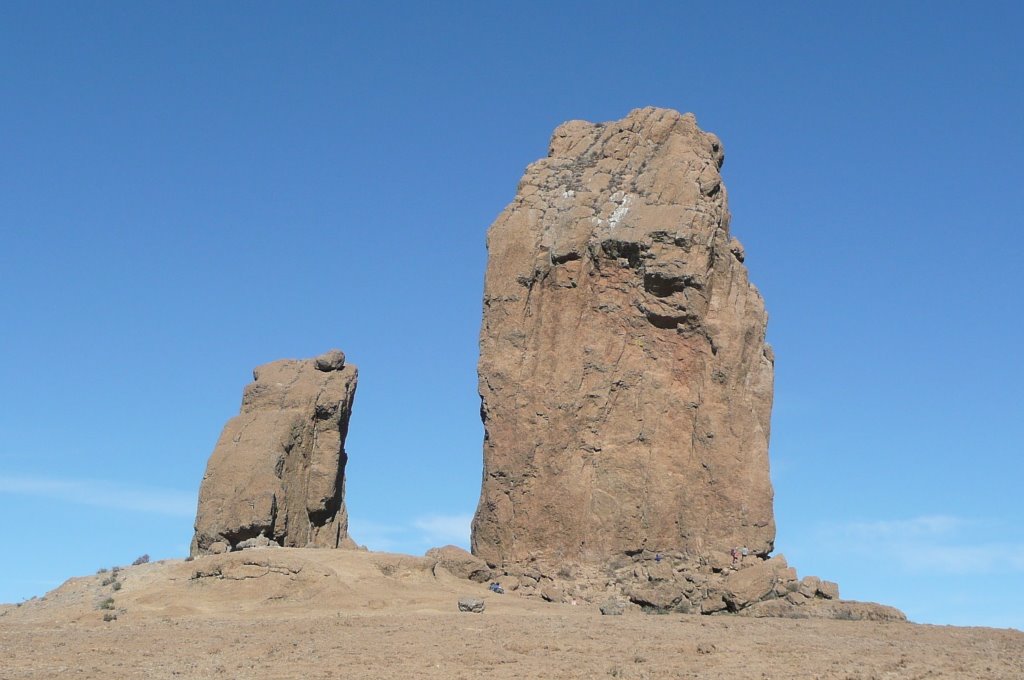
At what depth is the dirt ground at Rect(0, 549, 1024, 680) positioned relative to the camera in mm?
18766

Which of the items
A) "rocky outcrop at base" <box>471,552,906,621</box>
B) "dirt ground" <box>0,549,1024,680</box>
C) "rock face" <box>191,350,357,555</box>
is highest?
"rock face" <box>191,350,357,555</box>

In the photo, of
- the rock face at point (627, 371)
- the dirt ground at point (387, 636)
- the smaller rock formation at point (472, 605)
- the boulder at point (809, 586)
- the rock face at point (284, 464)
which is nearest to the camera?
the dirt ground at point (387, 636)

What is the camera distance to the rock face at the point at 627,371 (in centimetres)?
2623

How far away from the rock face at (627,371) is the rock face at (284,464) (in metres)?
5.94

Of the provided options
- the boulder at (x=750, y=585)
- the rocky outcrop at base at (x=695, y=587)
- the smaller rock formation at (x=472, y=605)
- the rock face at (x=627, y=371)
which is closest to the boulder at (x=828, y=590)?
the rocky outcrop at base at (x=695, y=587)

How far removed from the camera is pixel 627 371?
27.1 m

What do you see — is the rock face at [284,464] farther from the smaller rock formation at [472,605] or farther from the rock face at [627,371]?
the smaller rock formation at [472,605]

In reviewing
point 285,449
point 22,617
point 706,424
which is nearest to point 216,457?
point 285,449

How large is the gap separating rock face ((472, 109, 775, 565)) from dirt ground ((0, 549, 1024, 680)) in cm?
218

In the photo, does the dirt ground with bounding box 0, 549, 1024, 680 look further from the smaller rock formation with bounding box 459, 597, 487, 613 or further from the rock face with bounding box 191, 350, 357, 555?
the rock face with bounding box 191, 350, 357, 555

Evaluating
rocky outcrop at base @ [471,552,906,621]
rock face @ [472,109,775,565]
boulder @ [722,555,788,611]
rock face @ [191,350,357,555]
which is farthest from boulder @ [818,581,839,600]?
rock face @ [191,350,357,555]

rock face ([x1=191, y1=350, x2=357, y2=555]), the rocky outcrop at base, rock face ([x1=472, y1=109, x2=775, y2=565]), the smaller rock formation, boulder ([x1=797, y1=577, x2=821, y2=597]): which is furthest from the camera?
rock face ([x1=191, y1=350, x2=357, y2=555])

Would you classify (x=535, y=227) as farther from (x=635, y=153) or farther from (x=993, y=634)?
(x=993, y=634)

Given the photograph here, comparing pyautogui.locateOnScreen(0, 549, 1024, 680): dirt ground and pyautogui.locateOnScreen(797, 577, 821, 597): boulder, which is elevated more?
pyautogui.locateOnScreen(797, 577, 821, 597): boulder
